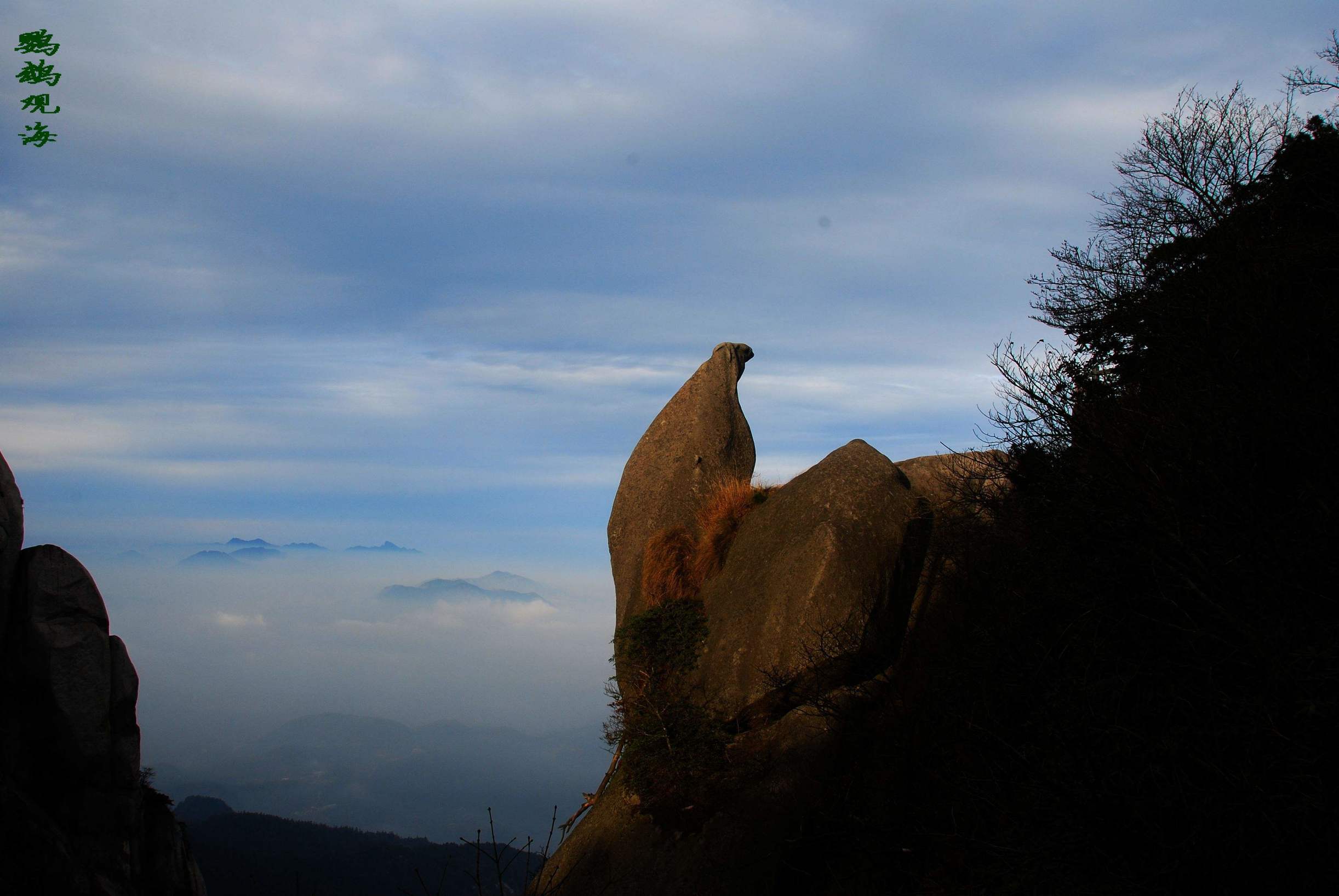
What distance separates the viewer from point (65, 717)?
1612 centimetres

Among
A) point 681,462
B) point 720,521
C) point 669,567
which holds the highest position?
point 681,462

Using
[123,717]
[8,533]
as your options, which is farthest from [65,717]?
[8,533]

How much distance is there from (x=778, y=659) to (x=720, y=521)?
2763 millimetres

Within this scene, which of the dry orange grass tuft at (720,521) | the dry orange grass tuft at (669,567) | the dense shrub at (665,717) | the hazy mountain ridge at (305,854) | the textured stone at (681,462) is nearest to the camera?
the dense shrub at (665,717)

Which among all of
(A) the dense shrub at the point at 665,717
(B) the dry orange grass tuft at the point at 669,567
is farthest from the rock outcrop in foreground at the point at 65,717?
(B) the dry orange grass tuft at the point at 669,567

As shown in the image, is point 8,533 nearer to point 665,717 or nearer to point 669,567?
point 669,567

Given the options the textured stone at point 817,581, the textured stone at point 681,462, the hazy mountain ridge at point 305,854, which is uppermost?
the textured stone at point 681,462

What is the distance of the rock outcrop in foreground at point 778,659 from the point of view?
9844 mm

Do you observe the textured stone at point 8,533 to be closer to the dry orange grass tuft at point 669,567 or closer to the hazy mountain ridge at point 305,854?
the dry orange grass tuft at point 669,567


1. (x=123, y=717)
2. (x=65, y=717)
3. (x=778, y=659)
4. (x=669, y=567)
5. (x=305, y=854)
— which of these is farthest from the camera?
(x=305, y=854)

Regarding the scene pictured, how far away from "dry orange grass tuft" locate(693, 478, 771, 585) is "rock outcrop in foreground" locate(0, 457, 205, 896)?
42.6 feet

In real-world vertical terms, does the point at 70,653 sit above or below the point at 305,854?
above

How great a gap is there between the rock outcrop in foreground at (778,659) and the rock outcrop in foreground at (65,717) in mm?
11164

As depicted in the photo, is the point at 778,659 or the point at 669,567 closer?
the point at 778,659
